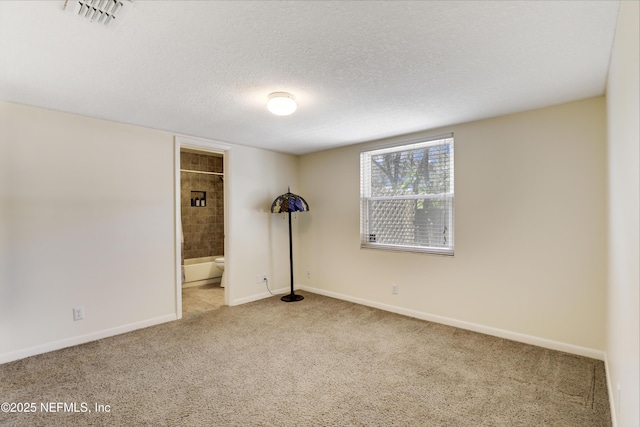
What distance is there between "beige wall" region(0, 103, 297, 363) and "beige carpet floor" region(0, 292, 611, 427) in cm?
29

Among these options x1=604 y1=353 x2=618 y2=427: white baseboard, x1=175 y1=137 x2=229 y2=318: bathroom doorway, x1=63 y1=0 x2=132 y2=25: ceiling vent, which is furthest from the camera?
x1=175 y1=137 x2=229 y2=318: bathroom doorway

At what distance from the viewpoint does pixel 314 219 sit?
502cm

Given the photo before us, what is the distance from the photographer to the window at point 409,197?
3633 millimetres

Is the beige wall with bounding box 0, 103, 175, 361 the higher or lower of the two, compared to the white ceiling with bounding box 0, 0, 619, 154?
lower

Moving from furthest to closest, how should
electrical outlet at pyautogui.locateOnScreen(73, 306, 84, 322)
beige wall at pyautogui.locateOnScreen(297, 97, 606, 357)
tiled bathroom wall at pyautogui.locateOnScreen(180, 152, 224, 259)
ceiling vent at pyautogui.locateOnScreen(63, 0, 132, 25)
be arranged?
tiled bathroom wall at pyautogui.locateOnScreen(180, 152, 224, 259) < electrical outlet at pyautogui.locateOnScreen(73, 306, 84, 322) < beige wall at pyautogui.locateOnScreen(297, 97, 606, 357) < ceiling vent at pyautogui.locateOnScreen(63, 0, 132, 25)

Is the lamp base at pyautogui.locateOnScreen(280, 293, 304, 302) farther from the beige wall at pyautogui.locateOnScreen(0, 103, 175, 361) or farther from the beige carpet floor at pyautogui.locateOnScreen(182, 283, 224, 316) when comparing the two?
the beige wall at pyautogui.locateOnScreen(0, 103, 175, 361)

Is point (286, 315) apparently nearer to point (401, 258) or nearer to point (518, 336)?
A: point (401, 258)

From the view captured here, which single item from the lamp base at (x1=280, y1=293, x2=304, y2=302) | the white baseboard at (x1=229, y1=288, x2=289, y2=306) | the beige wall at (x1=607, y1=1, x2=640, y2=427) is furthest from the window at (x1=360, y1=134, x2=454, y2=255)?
the beige wall at (x1=607, y1=1, x2=640, y2=427)

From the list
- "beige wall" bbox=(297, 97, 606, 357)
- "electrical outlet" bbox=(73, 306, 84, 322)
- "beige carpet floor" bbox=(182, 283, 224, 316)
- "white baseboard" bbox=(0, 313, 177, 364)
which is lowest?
"beige carpet floor" bbox=(182, 283, 224, 316)

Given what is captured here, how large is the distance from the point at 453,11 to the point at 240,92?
1.66m

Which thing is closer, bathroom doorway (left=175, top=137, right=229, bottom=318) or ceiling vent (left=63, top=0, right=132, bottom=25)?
ceiling vent (left=63, top=0, right=132, bottom=25)

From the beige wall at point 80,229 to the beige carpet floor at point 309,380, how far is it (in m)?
0.29

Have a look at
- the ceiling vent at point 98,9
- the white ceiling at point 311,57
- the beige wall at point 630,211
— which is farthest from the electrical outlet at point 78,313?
the beige wall at point 630,211

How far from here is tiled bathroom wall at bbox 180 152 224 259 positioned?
19.8 feet
